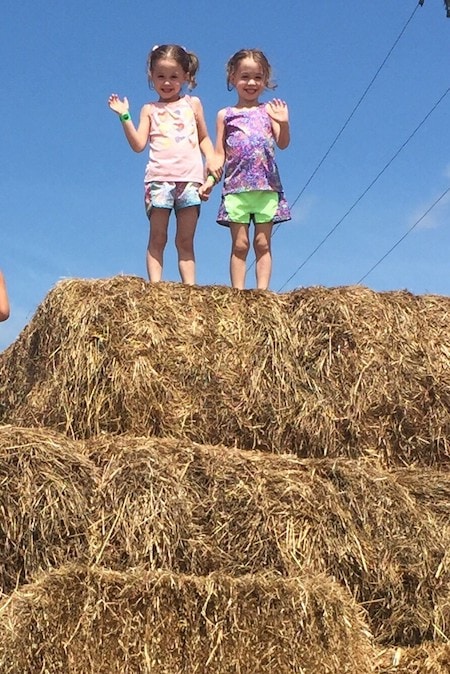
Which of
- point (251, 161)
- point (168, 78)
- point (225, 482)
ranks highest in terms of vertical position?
point (168, 78)

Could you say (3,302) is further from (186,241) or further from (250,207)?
(250,207)

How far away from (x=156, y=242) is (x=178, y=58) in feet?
3.46

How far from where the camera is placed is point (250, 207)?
5406mm

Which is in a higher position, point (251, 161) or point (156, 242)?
point (251, 161)

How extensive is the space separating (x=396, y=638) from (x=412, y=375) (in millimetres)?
1242

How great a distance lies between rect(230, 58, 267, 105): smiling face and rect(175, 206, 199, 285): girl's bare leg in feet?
2.54

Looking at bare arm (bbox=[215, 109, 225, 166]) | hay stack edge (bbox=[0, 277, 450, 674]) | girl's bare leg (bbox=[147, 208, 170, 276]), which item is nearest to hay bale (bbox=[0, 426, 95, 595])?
hay stack edge (bbox=[0, 277, 450, 674])

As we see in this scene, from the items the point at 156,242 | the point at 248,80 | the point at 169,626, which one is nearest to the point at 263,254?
the point at 156,242

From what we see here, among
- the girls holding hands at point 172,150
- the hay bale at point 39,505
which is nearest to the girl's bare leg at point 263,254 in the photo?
the girls holding hands at point 172,150

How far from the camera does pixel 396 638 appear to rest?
3.75 metres

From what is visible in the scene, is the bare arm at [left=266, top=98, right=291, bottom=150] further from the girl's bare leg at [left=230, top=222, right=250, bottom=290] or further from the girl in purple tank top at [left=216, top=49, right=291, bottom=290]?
the girl's bare leg at [left=230, top=222, right=250, bottom=290]

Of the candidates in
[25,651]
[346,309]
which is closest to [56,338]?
[346,309]

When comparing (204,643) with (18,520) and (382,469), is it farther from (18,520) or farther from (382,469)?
(382,469)

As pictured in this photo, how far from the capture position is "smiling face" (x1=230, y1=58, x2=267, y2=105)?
215 inches
